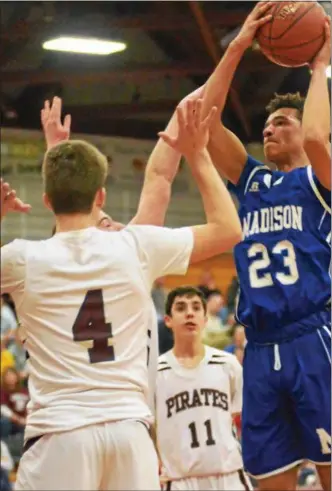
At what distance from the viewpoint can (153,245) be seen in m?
4.11

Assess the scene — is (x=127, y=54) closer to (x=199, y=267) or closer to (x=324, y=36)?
(x=199, y=267)

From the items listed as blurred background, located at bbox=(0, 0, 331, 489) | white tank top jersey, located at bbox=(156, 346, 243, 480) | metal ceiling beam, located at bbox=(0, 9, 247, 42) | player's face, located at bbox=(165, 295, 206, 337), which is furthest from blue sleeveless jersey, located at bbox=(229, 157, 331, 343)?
metal ceiling beam, located at bbox=(0, 9, 247, 42)

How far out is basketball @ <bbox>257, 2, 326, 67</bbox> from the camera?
5.46 meters

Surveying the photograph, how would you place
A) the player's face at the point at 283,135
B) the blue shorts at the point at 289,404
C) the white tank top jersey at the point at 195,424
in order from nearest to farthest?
the blue shorts at the point at 289,404, the player's face at the point at 283,135, the white tank top jersey at the point at 195,424

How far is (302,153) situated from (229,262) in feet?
52.4

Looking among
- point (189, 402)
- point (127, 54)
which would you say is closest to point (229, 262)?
point (127, 54)

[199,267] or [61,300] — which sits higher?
[199,267]

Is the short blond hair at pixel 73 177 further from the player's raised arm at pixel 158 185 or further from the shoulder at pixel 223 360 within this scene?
the shoulder at pixel 223 360

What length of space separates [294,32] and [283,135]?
623mm

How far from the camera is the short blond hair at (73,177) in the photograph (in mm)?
4008

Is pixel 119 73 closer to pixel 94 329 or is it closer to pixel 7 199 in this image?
pixel 7 199

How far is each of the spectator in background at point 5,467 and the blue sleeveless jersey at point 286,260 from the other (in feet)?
20.9

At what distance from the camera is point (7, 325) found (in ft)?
52.5

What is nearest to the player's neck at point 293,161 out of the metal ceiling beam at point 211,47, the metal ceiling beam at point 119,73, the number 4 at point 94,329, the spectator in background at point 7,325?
the number 4 at point 94,329
